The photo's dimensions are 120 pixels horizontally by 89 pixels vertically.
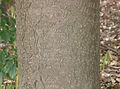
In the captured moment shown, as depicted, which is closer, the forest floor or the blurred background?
the blurred background

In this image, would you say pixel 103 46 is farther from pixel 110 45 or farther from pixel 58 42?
pixel 58 42

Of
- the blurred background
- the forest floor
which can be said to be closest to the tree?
the blurred background

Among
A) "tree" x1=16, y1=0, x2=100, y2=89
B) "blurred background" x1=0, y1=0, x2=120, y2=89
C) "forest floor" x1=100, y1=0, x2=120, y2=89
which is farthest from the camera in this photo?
"forest floor" x1=100, y1=0, x2=120, y2=89

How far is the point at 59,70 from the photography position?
1789mm

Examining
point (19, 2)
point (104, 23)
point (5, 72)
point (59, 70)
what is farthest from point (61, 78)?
point (104, 23)

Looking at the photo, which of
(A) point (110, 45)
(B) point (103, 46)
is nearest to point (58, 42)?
(B) point (103, 46)

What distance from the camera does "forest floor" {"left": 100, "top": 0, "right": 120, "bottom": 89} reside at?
3651 mm

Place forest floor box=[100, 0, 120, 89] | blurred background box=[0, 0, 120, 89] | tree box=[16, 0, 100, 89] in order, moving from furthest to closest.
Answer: forest floor box=[100, 0, 120, 89]
blurred background box=[0, 0, 120, 89]
tree box=[16, 0, 100, 89]

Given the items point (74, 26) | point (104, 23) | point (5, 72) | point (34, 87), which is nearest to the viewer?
point (74, 26)

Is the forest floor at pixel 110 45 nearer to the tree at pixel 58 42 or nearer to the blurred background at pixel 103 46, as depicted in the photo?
the blurred background at pixel 103 46

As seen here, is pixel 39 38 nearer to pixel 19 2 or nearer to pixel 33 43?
pixel 33 43

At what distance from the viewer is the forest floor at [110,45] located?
3.65 m

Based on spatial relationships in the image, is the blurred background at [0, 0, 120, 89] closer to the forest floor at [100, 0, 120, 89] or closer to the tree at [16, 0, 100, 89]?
the forest floor at [100, 0, 120, 89]

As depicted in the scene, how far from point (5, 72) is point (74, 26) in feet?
2.44
